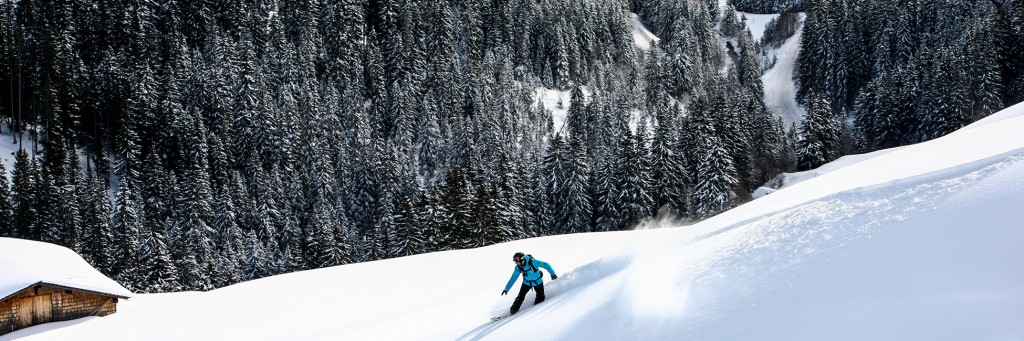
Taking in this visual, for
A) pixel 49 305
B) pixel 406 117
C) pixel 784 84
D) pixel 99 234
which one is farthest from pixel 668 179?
pixel 784 84

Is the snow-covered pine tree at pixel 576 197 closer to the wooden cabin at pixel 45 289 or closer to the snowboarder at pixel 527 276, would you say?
the wooden cabin at pixel 45 289

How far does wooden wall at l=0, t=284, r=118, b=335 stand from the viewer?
24094 millimetres

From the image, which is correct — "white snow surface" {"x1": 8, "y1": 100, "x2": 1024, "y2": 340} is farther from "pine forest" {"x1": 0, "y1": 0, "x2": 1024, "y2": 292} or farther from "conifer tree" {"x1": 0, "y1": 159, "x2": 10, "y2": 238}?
"conifer tree" {"x1": 0, "y1": 159, "x2": 10, "y2": 238}

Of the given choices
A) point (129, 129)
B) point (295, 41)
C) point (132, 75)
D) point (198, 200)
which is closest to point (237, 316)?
point (198, 200)

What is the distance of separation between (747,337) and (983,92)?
267 feet

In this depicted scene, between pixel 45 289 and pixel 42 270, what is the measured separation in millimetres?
1073

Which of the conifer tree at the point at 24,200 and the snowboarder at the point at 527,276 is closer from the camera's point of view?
the snowboarder at the point at 527,276

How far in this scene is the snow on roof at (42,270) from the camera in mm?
24562

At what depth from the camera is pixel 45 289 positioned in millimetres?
24922

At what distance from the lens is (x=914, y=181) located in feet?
29.7

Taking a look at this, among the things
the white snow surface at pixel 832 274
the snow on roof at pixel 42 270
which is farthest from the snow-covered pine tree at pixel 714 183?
the snow on roof at pixel 42 270

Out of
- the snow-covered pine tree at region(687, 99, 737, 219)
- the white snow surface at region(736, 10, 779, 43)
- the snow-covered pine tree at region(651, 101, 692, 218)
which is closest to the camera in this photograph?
the snow-covered pine tree at region(687, 99, 737, 219)

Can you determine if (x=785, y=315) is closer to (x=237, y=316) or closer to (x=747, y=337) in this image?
(x=747, y=337)

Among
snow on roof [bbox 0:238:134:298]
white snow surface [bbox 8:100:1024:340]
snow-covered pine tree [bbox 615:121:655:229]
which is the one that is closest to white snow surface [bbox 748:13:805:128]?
snow-covered pine tree [bbox 615:121:655:229]
